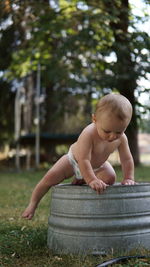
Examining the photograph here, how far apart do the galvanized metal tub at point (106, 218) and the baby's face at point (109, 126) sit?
311mm

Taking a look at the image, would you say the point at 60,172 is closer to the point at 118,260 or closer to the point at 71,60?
the point at 118,260

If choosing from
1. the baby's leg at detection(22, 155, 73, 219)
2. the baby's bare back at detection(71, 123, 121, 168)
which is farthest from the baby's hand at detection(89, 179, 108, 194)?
the baby's leg at detection(22, 155, 73, 219)

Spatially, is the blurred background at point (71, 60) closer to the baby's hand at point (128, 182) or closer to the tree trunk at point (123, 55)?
the tree trunk at point (123, 55)

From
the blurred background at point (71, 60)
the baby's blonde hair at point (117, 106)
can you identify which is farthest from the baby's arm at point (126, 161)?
the blurred background at point (71, 60)

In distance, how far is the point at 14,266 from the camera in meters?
2.48

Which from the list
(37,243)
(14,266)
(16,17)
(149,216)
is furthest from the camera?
(16,17)

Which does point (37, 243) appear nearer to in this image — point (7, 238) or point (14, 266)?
point (7, 238)

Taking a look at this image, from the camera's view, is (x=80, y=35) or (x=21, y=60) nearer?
(x=80, y=35)

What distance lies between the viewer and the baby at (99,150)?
2574 millimetres

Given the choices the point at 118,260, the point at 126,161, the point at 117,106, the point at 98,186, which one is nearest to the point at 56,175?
the point at 126,161

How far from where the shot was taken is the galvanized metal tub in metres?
2.55

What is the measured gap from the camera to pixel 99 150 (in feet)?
9.46

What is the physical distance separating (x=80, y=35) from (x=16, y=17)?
11.5ft

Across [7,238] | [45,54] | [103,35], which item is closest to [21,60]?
[45,54]
